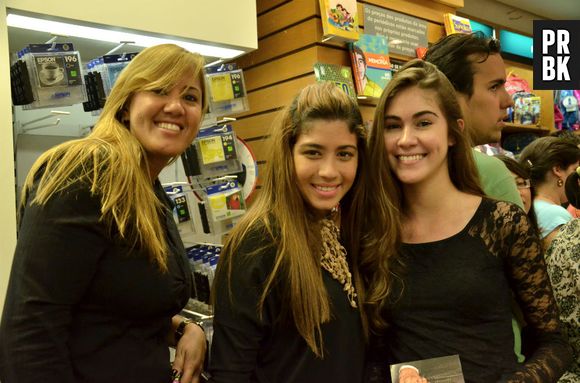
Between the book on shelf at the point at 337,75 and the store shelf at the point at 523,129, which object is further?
the store shelf at the point at 523,129

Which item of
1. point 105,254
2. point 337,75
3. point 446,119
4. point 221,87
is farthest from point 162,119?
point 337,75

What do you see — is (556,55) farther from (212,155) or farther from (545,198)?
(212,155)

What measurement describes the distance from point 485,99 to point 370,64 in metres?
2.36

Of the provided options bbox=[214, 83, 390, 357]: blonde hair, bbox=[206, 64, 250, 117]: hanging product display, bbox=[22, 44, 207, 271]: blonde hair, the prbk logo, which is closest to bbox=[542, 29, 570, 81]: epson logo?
the prbk logo

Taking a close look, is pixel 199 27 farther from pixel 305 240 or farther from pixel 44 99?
pixel 305 240

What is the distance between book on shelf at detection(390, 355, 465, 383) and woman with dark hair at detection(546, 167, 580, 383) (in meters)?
1.06

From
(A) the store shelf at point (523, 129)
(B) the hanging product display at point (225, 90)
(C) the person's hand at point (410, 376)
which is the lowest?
(C) the person's hand at point (410, 376)

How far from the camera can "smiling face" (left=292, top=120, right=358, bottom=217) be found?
1.39m

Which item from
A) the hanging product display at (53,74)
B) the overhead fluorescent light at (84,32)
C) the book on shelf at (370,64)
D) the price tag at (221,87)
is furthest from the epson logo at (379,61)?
the hanging product display at (53,74)

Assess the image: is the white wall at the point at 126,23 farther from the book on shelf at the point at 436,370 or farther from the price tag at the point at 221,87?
the book on shelf at the point at 436,370

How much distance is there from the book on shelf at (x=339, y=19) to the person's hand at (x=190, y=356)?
269 centimetres

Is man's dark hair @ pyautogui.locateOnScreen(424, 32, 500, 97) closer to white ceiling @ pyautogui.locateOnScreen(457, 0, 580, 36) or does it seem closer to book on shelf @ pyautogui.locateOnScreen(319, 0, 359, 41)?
book on shelf @ pyautogui.locateOnScreen(319, 0, 359, 41)

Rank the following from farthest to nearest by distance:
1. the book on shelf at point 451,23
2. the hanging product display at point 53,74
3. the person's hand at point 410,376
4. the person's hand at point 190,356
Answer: the book on shelf at point 451,23 → the hanging product display at point 53,74 → the person's hand at point 190,356 → the person's hand at point 410,376

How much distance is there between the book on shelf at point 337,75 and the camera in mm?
Answer: 3645
